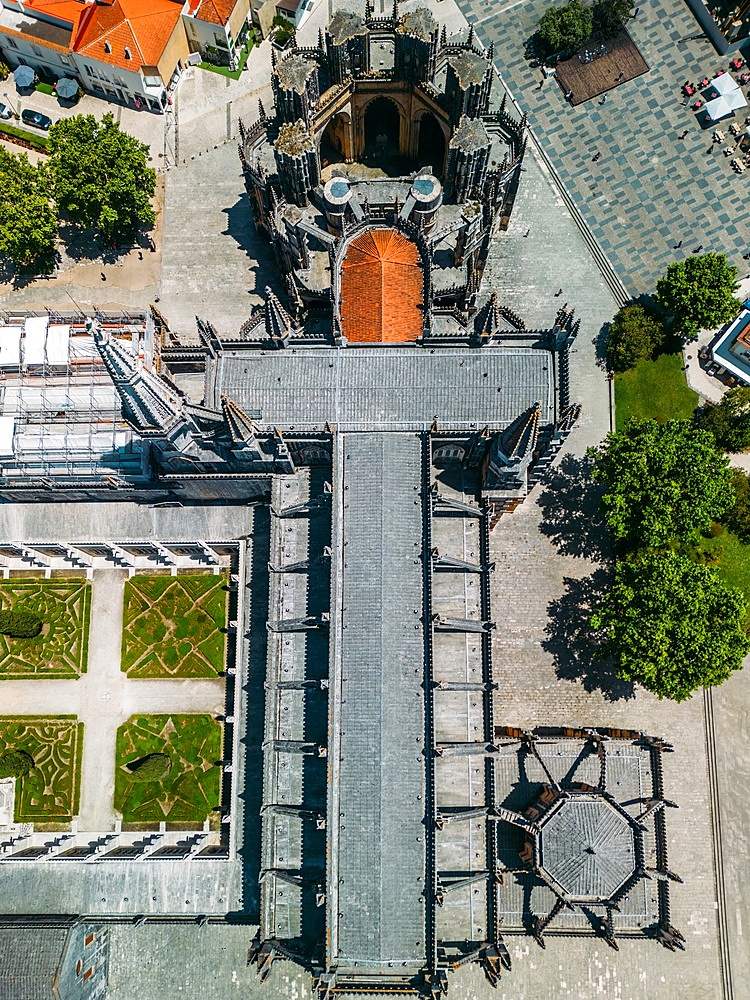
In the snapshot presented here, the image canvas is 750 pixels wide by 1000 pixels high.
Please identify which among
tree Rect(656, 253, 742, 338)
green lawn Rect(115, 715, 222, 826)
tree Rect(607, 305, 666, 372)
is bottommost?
green lawn Rect(115, 715, 222, 826)

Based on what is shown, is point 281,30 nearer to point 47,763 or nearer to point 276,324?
point 276,324

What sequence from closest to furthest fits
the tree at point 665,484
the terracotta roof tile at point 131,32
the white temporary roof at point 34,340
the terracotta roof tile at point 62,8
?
the tree at point 665,484 → the white temporary roof at point 34,340 → the terracotta roof tile at point 131,32 → the terracotta roof tile at point 62,8

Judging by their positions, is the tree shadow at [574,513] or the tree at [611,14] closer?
the tree shadow at [574,513]

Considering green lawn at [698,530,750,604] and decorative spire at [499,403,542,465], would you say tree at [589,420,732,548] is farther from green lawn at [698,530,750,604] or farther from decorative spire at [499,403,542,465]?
decorative spire at [499,403,542,465]

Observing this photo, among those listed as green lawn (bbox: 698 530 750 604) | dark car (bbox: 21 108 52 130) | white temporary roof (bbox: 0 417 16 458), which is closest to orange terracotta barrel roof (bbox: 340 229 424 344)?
white temporary roof (bbox: 0 417 16 458)

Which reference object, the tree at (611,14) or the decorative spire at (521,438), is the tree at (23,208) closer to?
the decorative spire at (521,438)

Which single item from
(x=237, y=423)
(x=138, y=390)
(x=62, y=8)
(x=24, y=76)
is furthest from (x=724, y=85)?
(x=24, y=76)

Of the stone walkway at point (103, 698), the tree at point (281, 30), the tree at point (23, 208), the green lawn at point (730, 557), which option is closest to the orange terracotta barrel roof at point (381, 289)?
the tree at point (23, 208)
